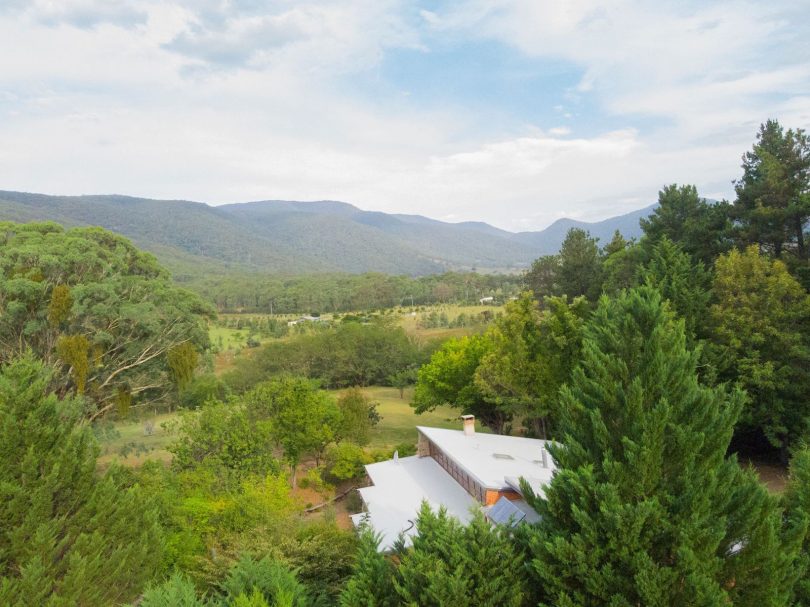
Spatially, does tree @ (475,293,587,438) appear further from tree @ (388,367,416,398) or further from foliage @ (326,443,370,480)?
tree @ (388,367,416,398)

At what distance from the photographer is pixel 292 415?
23.5 metres

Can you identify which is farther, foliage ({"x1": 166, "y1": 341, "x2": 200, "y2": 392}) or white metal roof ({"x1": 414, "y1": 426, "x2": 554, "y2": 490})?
foliage ({"x1": 166, "y1": 341, "x2": 200, "y2": 392})

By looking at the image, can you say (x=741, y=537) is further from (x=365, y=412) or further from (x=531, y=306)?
(x=365, y=412)

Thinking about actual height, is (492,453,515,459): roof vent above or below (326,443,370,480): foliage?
above

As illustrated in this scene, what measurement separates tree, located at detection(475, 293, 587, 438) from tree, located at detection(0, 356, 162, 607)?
16821 mm

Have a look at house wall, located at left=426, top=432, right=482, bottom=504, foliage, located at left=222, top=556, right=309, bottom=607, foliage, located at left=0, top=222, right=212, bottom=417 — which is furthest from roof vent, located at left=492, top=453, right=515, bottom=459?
foliage, located at left=0, top=222, right=212, bottom=417

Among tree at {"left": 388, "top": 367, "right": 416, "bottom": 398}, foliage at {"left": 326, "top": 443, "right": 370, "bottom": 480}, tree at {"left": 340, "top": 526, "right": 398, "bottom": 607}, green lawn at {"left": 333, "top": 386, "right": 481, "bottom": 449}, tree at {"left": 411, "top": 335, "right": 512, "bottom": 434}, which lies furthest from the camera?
tree at {"left": 388, "top": 367, "right": 416, "bottom": 398}

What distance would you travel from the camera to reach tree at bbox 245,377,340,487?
2355cm

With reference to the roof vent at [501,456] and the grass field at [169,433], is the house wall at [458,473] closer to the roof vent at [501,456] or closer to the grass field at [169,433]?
the roof vent at [501,456]

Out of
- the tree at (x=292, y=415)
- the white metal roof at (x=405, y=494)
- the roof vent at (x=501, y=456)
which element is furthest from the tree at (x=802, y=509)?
the tree at (x=292, y=415)

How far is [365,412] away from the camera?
27.0 m

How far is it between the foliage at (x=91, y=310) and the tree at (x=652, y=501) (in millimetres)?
19580

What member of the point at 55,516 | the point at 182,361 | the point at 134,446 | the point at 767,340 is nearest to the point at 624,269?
the point at 767,340

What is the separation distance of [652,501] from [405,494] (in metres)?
12.8
